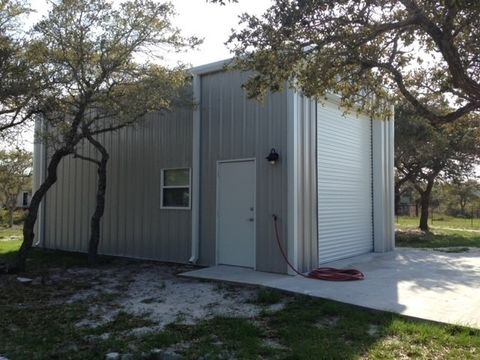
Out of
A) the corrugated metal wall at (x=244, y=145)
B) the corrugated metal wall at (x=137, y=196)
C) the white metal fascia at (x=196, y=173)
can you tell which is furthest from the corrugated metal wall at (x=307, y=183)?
the corrugated metal wall at (x=137, y=196)

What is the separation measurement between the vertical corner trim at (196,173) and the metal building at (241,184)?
0.07 feet

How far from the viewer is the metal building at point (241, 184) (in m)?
9.30

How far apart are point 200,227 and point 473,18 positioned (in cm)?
683

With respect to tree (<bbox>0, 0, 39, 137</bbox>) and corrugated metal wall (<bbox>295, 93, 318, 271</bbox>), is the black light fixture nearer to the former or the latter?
corrugated metal wall (<bbox>295, 93, 318, 271</bbox>)

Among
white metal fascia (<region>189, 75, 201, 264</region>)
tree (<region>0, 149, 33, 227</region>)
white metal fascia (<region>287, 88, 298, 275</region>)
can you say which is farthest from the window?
tree (<region>0, 149, 33, 227</region>)

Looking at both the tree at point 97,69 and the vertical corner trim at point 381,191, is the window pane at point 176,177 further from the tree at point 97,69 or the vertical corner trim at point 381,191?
the vertical corner trim at point 381,191

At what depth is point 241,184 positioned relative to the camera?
9945 mm

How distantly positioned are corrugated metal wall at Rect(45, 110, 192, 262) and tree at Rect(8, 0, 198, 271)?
129 cm

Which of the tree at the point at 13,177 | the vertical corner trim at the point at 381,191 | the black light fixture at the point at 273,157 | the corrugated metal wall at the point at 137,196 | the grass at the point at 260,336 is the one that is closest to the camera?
the grass at the point at 260,336

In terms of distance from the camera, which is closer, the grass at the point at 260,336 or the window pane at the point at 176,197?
the grass at the point at 260,336

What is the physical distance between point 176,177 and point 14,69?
415 centimetres

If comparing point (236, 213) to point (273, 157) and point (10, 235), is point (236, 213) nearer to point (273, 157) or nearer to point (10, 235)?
point (273, 157)

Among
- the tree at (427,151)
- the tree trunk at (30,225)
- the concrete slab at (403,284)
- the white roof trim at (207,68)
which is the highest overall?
the white roof trim at (207,68)

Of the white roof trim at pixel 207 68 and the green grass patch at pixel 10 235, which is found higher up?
the white roof trim at pixel 207 68
